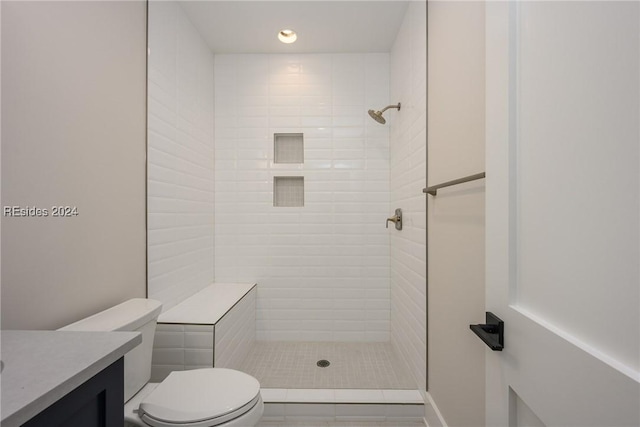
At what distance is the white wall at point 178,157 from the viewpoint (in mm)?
1575

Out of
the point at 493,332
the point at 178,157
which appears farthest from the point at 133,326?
the point at 493,332

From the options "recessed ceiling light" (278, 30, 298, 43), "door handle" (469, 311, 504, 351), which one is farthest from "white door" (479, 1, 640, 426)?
"recessed ceiling light" (278, 30, 298, 43)

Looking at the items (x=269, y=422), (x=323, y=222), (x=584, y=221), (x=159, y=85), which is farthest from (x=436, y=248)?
(x=159, y=85)

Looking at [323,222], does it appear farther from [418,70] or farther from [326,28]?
[326,28]

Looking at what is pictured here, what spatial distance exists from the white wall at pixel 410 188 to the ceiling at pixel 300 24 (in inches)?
6.3

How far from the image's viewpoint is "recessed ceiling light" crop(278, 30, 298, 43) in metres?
2.06

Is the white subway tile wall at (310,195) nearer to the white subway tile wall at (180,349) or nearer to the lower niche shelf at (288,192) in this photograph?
the lower niche shelf at (288,192)

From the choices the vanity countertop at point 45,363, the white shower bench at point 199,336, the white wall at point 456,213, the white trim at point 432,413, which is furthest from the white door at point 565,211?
the white shower bench at point 199,336

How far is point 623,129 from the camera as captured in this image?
0.37 metres

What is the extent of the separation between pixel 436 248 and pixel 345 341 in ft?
4.45

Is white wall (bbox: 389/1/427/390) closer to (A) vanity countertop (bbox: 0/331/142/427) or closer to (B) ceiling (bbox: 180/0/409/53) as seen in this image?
(B) ceiling (bbox: 180/0/409/53)

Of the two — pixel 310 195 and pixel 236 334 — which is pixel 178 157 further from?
pixel 236 334

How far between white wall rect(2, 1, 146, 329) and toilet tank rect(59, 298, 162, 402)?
8cm

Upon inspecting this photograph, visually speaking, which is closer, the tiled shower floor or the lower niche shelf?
the tiled shower floor
